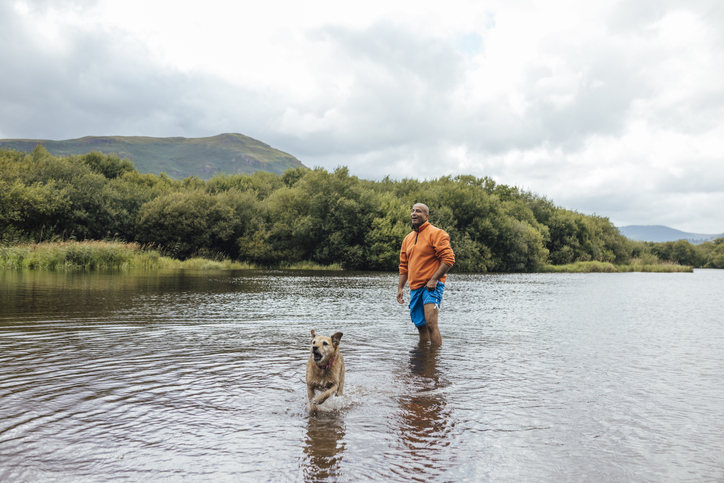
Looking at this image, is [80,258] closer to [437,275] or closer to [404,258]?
[404,258]

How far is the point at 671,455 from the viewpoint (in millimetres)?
4621

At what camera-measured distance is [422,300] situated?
31.7 feet

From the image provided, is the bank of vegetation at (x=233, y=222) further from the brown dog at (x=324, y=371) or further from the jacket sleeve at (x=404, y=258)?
the brown dog at (x=324, y=371)

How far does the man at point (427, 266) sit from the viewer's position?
9.12 m

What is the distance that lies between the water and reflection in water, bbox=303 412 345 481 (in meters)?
0.02

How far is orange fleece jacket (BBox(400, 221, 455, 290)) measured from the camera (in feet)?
29.9

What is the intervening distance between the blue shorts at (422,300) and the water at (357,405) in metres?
0.66

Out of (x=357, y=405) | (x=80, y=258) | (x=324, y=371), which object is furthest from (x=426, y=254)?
(x=80, y=258)

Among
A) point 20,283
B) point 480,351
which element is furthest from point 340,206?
point 480,351

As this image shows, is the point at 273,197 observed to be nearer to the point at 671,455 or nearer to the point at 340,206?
the point at 340,206

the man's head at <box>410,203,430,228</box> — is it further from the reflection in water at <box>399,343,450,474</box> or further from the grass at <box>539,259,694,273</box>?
the grass at <box>539,259,694,273</box>

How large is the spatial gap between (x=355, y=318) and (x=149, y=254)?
3558cm

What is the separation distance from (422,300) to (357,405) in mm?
3843

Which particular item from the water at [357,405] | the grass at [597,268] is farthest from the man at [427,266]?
the grass at [597,268]
